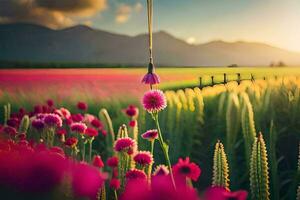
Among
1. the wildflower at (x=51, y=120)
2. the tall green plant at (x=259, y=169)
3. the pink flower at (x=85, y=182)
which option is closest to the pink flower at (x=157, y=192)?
the pink flower at (x=85, y=182)

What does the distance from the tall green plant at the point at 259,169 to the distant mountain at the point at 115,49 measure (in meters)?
0.52

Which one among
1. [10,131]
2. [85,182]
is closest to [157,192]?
[85,182]

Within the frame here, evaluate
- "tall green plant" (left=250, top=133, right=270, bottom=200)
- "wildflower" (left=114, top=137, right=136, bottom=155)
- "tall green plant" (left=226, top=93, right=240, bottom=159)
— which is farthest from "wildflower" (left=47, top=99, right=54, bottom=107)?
"tall green plant" (left=250, top=133, right=270, bottom=200)

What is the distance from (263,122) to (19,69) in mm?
698

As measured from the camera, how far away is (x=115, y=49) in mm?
1356

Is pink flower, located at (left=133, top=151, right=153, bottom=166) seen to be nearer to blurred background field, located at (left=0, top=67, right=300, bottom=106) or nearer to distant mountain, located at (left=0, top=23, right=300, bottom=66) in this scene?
distant mountain, located at (left=0, top=23, right=300, bottom=66)

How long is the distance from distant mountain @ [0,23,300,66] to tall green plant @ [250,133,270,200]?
0.52 meters

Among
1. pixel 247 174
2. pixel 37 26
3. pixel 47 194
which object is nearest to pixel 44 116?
pixel 37 26

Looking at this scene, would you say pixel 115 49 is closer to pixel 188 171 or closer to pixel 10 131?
pixel 10 131

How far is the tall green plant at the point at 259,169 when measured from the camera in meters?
0.72

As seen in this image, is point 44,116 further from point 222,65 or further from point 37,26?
point 222,65

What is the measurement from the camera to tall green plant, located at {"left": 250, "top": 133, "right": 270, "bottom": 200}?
0.72 m

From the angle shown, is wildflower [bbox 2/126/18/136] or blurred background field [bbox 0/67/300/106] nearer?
wildflower [bbox 2/126/18/136]

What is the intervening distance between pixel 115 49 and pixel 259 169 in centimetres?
72
